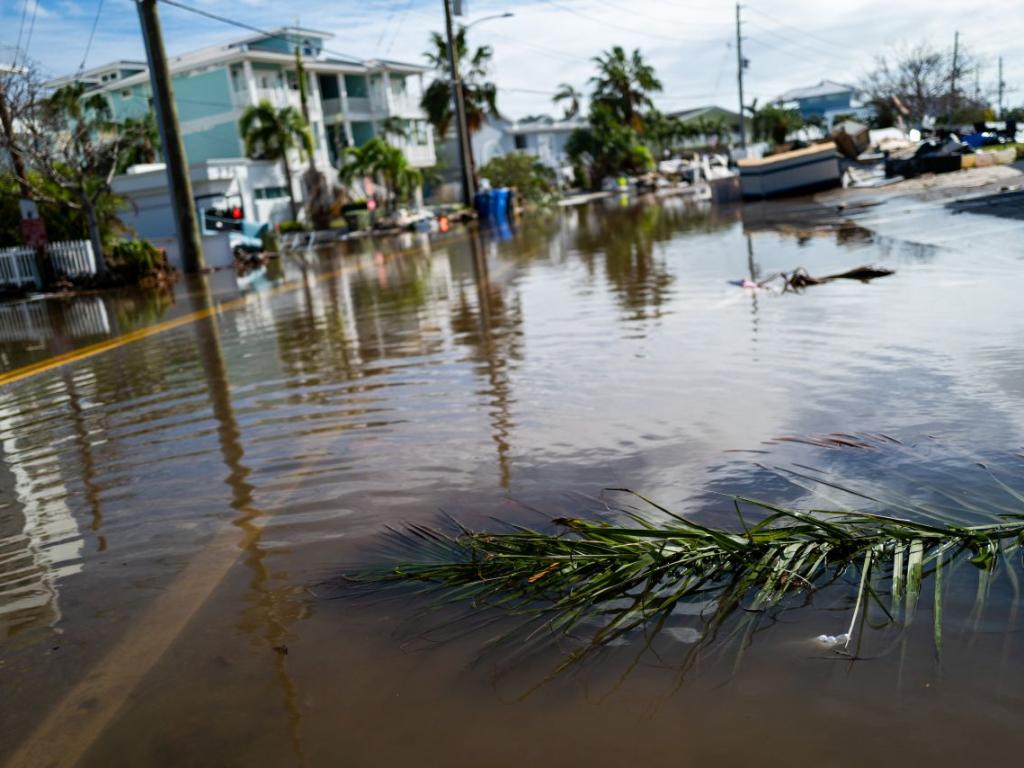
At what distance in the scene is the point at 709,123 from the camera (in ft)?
359

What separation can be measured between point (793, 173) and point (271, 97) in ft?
99.6

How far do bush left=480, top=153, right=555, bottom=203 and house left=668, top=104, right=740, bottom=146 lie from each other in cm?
4881

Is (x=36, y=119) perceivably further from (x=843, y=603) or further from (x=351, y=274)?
(x=843, y=603)

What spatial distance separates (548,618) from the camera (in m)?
3.37

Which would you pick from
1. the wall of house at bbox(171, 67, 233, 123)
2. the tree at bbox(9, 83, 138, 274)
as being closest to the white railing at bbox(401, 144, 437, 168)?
the wall of house at bbox(171, 67, 233, 123)

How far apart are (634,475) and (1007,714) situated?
242 cm

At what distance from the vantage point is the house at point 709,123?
107938mm

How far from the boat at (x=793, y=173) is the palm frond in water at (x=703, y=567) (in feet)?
96.3

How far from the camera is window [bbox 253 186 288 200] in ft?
158

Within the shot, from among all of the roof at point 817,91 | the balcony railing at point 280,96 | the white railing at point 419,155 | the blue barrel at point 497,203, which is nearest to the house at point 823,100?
the roof at point 817,91

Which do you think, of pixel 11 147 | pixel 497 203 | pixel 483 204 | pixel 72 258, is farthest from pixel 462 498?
pixel 497 203

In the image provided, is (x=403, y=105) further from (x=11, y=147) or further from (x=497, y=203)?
(x=11, y=147)

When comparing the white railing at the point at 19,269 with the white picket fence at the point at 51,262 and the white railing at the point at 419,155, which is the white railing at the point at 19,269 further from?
the white railing at the point at 419,155

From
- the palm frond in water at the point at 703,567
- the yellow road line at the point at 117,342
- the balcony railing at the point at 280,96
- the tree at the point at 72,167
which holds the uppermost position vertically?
the balcony railing at the point at 280,96
